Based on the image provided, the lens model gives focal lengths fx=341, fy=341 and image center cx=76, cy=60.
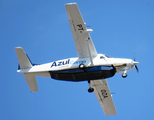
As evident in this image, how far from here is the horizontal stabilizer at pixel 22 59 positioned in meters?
35.1

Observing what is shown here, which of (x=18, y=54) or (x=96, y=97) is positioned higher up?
(x=18, y=54)

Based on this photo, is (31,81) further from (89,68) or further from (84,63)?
(89,68)

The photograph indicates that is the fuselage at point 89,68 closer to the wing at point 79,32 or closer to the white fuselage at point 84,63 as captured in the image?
the white fuselage at point 84,63

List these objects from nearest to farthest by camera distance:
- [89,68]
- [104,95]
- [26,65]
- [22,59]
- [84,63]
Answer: [89,68] → [84,63] → [22,59] → [26,65] → [104,95]

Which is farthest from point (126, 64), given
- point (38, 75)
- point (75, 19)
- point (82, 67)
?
point (38, 75)

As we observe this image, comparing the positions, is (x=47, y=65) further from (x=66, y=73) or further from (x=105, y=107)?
(x=105, y=107)

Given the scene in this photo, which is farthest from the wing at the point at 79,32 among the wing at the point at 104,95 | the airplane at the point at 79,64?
the wing at the point at 104,95

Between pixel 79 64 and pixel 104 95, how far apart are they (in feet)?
23.0

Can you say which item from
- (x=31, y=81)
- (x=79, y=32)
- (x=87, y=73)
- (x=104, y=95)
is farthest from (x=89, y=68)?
(x=31, y=81)

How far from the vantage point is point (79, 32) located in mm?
33500

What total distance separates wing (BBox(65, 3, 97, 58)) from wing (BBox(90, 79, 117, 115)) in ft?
16.2

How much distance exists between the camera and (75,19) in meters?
32.8

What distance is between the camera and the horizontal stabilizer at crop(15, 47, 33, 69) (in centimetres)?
3513

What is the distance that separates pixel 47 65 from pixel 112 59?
22.6 feet
